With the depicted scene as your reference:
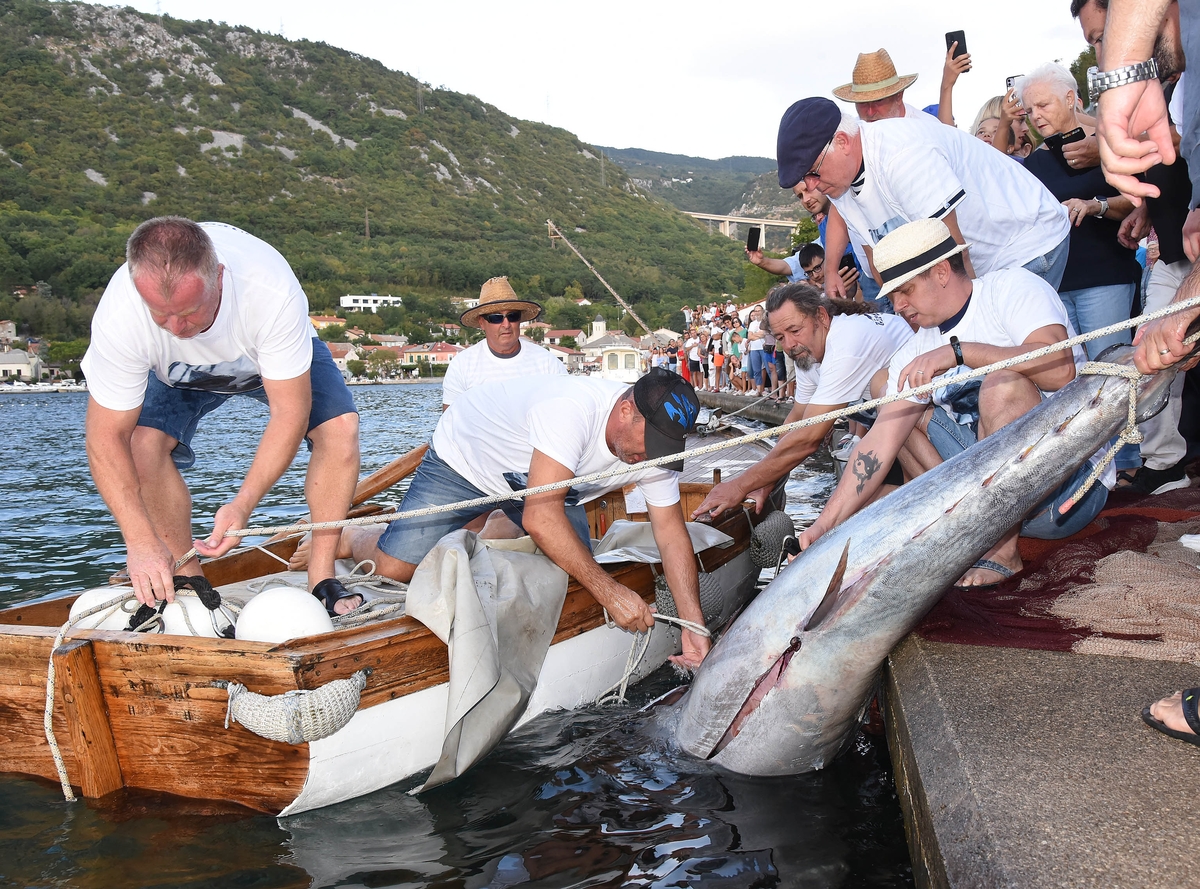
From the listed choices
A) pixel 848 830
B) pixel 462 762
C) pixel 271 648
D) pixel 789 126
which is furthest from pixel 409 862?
pixel 789 126

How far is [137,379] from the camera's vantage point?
12.4 ft

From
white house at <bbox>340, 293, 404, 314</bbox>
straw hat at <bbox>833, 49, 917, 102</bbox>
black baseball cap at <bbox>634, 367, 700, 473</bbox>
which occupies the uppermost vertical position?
white house at <bbox>340, 293, 404, 314</bbox>

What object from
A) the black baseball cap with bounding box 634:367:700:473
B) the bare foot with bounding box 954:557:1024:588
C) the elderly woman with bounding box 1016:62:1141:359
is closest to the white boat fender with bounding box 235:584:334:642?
the black baseball cap with bounding box 634:367:700:473

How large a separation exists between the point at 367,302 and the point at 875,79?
113606 millimetres

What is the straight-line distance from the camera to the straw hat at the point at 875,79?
19.0ft

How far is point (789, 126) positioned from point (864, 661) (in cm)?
268

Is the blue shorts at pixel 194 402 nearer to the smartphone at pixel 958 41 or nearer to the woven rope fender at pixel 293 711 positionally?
the woven rope fender at pixel 293 711

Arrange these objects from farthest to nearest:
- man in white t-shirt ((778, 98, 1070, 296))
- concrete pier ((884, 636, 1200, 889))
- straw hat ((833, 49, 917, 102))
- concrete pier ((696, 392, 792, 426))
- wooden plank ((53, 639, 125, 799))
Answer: concrete pier ((696, 392, 792, 426)), straw hat ((833, 49, 917, 102)), man in white t-shirt ((778, 98, 1070, 296)), wooden plank ((53, 639, 125, 799)), concrete pier ((884, 636, 1200, 889))

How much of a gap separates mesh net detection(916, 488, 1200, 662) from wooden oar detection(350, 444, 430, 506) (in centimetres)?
442

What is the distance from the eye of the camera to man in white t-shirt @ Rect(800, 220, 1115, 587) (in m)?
3.74

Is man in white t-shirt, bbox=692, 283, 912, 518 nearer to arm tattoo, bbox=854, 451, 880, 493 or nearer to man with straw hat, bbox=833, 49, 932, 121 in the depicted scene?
arm tattoo, bbox=854, 451, 880, 493

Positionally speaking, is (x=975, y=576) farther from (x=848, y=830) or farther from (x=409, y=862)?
(x=409, y=862)

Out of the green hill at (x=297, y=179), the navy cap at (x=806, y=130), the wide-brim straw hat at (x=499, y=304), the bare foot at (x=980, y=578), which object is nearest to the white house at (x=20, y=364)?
the green hill at (x=297, y=179)

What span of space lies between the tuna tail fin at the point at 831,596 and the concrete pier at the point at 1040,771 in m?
0.30
